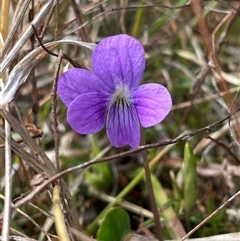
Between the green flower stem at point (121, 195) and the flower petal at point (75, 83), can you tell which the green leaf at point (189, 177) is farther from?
the flower petal at point (75, 83)

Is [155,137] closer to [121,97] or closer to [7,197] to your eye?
[121,97]

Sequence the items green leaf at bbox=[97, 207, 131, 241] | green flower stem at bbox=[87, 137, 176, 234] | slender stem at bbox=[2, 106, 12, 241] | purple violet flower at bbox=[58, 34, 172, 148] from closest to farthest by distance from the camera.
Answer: slender stem at bbox=[2, 106, 12, 241], purple violet flower at bbox=[58, 34, 172, 148], green leaf at bbox=[97, 207, 131, 241], green flower stem at bbox=[87, 137, 176, 234]

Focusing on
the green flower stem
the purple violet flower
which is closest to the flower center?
the purple violet flower

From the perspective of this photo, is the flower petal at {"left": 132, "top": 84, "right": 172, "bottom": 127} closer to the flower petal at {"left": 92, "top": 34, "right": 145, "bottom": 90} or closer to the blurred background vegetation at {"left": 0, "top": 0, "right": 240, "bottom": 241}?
the flower petal at {"left": 92, "top": 34, "right": 145, "bottom": 90}

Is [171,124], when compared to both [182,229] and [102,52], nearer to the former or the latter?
[182,229]

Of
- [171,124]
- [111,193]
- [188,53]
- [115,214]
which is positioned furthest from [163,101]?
[188,53]

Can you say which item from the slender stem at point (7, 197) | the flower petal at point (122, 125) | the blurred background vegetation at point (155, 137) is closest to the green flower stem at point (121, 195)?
the blurred background vegetation at point (155, 137)

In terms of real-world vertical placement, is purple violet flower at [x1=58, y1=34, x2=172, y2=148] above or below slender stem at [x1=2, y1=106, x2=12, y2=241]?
above
